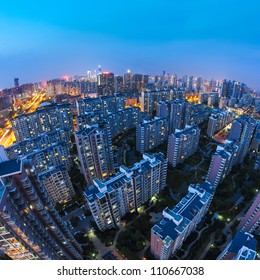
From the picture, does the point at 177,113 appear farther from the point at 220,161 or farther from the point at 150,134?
the point at 220,161

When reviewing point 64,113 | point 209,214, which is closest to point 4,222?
point 209,214

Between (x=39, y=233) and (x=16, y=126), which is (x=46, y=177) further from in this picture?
(x=16, y=126)

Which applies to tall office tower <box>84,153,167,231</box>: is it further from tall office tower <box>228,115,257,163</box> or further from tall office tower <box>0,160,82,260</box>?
tall office tower <box>228,115,257,163</box>

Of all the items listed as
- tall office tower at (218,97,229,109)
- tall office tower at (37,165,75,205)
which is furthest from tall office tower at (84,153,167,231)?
tall office tower at (218,97,229,109)

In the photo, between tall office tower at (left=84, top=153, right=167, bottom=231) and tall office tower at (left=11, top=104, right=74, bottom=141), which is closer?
tall office tower at (left=84, top=153, right=167, bottom=231)

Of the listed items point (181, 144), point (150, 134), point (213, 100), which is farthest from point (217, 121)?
point (213, 100)

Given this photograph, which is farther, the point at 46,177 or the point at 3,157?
the point at 46,177
